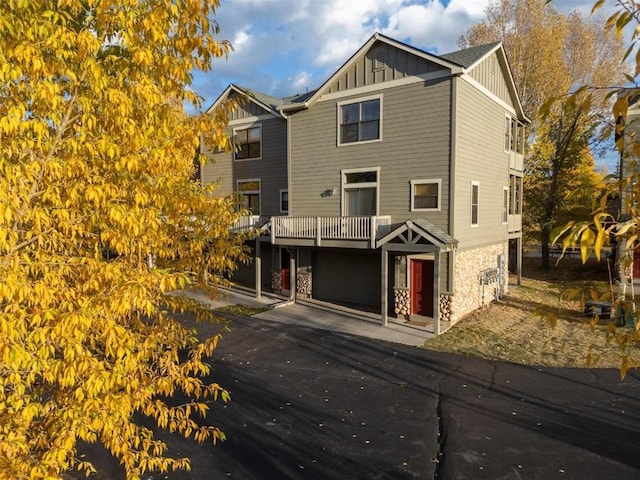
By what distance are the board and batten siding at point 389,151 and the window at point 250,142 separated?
334 centimetres

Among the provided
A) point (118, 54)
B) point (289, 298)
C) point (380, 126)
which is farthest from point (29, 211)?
point (289, 298)

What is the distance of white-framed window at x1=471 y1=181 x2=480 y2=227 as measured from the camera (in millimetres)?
16953

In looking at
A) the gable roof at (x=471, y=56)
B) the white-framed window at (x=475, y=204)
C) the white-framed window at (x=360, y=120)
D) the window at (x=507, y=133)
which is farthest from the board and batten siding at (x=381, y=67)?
the window at (x=507, y=133)

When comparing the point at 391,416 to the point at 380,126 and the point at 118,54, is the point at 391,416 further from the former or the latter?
the point at 380,126

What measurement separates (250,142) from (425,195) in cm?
1060

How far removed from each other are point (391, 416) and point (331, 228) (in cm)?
937

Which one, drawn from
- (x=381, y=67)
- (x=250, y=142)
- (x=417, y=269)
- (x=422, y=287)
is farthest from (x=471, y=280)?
(x=250, y=142)

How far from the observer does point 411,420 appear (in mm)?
8203

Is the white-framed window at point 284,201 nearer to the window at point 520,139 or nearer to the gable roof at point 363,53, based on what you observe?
the gable roof at point 363,53

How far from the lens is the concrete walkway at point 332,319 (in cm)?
1416

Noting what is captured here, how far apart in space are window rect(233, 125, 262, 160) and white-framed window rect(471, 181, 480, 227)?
10.8 m

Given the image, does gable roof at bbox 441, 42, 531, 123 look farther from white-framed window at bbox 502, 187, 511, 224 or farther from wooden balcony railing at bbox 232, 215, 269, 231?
wooden balcony railing at bbox 232, 215, 269, 231

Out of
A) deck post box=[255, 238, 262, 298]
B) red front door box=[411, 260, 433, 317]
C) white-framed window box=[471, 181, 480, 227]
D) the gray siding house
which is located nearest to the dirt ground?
the gray siding house

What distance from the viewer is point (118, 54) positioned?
157 inches
